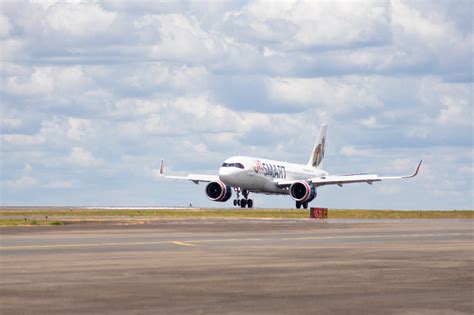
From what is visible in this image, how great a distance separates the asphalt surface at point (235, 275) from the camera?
16.9m

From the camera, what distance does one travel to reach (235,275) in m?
22.5

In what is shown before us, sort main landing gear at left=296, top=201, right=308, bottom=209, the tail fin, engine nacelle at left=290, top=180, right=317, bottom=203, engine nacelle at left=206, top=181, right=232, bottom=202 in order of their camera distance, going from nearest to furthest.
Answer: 1. engine nacelle at left=290, top=180, right=317, bottom=203
2. main landing gear at left=296, top=201, right=308, bottom=209
3. engine nacelle at left=206, top=181, right=232, bottom=202
4. the tail fin

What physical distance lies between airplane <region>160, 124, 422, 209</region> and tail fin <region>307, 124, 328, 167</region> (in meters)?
7.87

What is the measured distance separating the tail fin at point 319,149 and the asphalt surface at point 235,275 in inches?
3572

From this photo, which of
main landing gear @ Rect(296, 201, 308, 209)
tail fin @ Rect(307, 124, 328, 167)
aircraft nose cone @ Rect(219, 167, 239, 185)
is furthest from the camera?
tail fin @ Rect(307, 124, 328, 167)

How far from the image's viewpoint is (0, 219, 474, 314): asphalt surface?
1694 centimetres

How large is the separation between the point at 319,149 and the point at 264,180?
26.2 m

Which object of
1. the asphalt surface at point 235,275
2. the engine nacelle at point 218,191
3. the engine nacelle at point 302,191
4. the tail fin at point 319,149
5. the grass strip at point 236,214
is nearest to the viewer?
the asphalt surface at point 235,275

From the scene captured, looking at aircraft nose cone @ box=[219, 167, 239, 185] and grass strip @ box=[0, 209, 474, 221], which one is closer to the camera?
grass strip @ box=[0, 209, 474, 221]

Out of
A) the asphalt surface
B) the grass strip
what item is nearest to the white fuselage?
the grass strip

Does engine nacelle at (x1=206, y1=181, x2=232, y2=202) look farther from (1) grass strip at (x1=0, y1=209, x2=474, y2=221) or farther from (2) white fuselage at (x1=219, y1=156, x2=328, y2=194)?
(1) grass strip at (x1=0, y1=209, x2=474, y2=221)

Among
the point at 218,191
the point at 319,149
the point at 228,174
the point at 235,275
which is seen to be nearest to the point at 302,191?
the point at 228,174

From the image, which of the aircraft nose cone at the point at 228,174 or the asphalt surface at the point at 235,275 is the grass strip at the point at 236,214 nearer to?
the aircraft nose cone at the point at 228,174

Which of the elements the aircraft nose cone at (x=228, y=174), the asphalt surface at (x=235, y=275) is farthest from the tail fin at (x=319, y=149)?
the asphalt surface at (x=235, y=275)
